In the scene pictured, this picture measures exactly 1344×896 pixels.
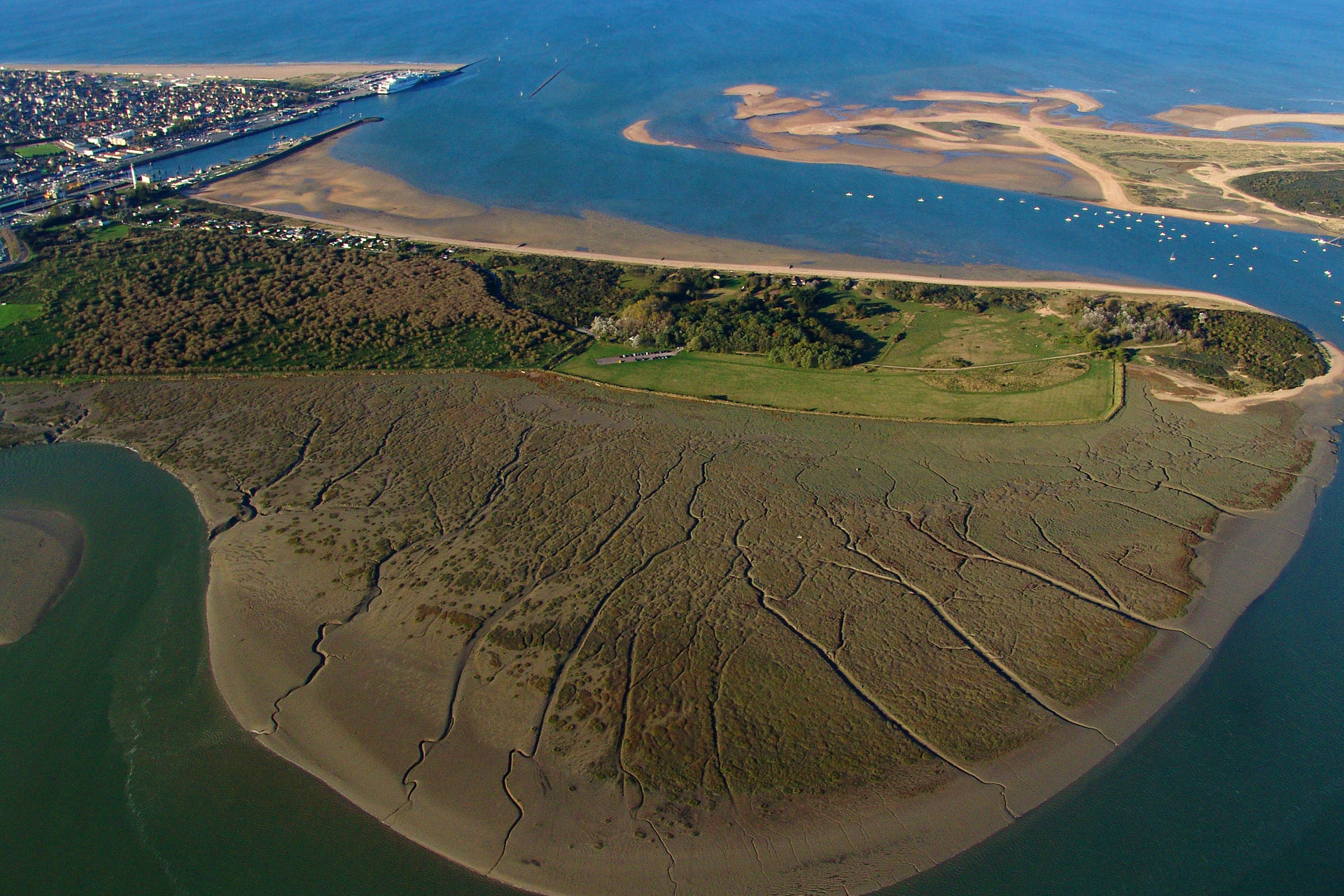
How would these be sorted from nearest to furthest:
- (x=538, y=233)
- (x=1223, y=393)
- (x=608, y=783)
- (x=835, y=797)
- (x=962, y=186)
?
(x=835, y=797)
(x=608, y=783)
(x=1223, y=393)
(x=538, y=233)
(x=962, y=186)

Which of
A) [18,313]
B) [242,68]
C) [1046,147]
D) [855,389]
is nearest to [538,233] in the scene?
[855,389]

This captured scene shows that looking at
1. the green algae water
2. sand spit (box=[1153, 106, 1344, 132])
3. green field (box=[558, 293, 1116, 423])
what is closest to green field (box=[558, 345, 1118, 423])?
green field (box=[558, 293, 1116, 423])

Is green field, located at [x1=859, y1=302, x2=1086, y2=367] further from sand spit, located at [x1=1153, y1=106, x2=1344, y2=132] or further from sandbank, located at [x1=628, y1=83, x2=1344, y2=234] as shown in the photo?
sand spit, located at [x1=1153, y1=106, x2=1344, y2=132]

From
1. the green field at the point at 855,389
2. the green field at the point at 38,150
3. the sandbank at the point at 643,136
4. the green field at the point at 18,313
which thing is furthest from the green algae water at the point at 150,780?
the green field at the point at 38,150

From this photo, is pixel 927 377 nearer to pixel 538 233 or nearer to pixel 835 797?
pixel 835 797

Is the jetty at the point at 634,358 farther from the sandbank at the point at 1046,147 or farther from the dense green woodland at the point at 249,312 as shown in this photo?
the sandbank at the point at 1046,147

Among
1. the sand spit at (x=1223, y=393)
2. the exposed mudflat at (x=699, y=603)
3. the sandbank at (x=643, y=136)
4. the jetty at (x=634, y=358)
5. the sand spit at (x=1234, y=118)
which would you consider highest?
the sand spit at (x=1234, y=118)

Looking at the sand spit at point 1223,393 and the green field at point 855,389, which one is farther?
the sand spit at point 1223,393
